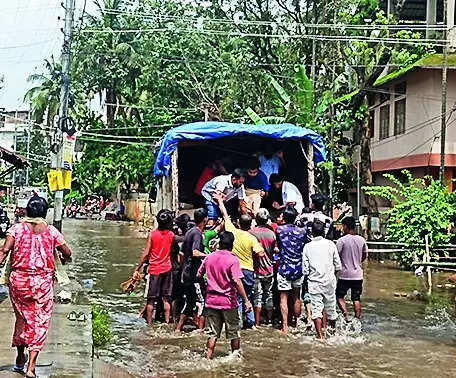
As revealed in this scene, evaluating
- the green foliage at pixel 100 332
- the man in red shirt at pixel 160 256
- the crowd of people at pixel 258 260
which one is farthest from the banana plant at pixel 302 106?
the green foliage at pixel 100 332

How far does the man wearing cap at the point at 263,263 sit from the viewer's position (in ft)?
36.6

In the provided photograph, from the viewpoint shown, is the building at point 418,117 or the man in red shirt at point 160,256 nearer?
the man in red shirt at point 160,256

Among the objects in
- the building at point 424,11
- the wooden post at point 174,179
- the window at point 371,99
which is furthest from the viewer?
the window at point 371,99

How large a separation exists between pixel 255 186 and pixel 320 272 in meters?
3.02

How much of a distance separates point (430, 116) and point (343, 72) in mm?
6097

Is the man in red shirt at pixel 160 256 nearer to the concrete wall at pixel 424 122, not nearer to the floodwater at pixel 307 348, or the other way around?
the floodwater at pixel 307 348

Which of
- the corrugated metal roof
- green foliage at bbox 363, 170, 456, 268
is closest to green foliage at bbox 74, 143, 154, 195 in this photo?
the corrugated metal roof

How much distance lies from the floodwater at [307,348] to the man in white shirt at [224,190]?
7.16ft

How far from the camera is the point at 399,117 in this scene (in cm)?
2592

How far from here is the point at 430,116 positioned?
77.7 feet

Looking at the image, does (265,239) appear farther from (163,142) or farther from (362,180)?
(362,180)

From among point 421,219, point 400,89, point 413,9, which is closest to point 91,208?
point 413,9

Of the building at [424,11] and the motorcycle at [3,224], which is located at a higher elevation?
the building at [424,11]

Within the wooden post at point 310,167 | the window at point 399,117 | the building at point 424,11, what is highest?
Result: the building at point 424,11
